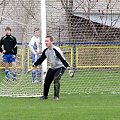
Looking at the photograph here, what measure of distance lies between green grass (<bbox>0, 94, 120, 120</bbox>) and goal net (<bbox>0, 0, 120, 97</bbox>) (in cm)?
120

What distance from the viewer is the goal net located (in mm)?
13953

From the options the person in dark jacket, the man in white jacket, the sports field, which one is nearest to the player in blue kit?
the sports field

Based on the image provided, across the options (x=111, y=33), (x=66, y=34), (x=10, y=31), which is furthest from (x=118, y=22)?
(x=10, y=31)

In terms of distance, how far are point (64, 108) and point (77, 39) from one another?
609 centimetres

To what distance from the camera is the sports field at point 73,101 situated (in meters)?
9.61

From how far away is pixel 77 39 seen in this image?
53.9 ft

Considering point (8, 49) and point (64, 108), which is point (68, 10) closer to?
point (8, 49)

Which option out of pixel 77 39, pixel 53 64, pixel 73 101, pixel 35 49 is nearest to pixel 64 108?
pixel 73 101

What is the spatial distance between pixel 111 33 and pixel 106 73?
1.36 meters

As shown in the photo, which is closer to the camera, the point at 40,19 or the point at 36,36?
the point at 40,19

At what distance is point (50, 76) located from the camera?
12188mm

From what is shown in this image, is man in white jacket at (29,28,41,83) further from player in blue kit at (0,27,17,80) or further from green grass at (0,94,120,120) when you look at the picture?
green grass at (0,94,120,120)

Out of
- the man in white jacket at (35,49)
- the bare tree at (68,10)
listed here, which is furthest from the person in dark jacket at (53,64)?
the bare tree at (68,10)

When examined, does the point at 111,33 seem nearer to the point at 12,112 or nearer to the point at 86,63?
the point at 86,63
